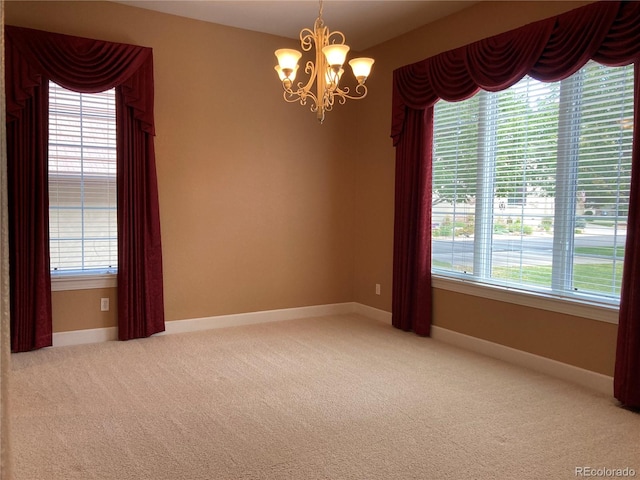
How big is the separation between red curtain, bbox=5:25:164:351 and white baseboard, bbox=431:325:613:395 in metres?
2.76

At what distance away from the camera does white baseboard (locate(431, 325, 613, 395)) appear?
348 centimetres

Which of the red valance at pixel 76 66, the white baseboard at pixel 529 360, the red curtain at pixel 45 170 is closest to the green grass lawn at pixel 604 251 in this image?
the white baseboard at pixel 529 360

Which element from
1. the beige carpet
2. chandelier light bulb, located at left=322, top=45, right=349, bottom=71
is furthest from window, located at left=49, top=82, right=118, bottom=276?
chandelier light bulb, located at left=322, top=45, right=349, bottom=71

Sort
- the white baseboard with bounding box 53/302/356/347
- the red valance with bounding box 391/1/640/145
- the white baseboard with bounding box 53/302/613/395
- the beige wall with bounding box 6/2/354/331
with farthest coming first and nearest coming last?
the beige wall with bounding box 6/2/354/331, the white baseboard with bounding box 53/302/356/347, the white baseboard with bounding box 53/302/613/395, the red valance with bounding box 391/1/640/145

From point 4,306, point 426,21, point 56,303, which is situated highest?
point 426,21

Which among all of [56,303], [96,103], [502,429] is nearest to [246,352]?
[56,303]

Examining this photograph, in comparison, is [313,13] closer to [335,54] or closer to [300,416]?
[335,54]

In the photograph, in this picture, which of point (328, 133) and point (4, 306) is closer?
point (4, 306)

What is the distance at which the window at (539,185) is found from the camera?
3.41 m

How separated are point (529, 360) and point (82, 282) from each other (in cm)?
388

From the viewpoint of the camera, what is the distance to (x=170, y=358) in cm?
410

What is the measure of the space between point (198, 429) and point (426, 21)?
13.4 feet

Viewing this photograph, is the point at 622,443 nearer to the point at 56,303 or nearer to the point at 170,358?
the point at 170,358

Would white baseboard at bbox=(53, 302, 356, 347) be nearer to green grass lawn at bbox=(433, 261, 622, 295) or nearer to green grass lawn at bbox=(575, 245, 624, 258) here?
green grass lawn at bbox=(433, 261, 622, 295)
